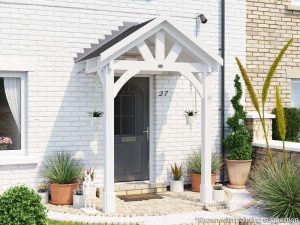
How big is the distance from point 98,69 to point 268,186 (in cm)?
372

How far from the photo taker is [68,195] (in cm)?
858

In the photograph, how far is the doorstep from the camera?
9.54 meters

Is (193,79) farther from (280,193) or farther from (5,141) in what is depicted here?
(5,141)

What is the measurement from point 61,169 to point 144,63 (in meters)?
2.61

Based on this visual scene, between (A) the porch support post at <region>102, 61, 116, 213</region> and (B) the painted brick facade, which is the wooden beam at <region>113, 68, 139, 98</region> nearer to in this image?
(A) the porch support post at <region>102, 61, 116, 213</region>

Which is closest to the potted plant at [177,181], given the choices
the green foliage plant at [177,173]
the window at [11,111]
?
the green foliage plant at [177,173]

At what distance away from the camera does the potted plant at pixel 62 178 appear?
855 cm

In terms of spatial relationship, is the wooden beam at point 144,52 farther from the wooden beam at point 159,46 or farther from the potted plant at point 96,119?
the potted plant at point 96,119

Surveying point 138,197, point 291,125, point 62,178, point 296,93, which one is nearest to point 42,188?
point 62,178

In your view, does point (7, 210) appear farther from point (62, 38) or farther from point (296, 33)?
point (296, 33)

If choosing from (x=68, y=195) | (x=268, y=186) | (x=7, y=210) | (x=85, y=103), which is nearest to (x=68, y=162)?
(x=68, y=195)

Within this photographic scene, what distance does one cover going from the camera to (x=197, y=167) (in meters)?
9.97

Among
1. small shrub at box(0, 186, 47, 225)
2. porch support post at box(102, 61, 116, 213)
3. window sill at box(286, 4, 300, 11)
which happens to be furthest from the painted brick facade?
small shrub at box(0, 186, 47, 225)

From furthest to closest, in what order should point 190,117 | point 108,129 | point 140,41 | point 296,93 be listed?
point 296,93 → point 190,117 → point 140,41 → point 108,129
